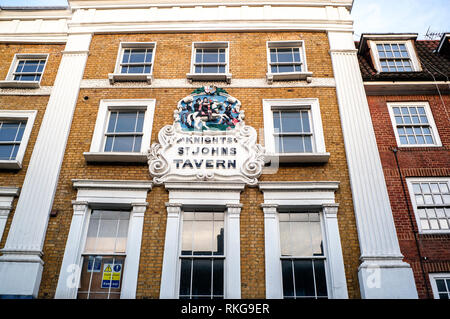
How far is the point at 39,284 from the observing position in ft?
27.2

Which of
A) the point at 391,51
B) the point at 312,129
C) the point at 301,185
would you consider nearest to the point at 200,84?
the point at 312,129

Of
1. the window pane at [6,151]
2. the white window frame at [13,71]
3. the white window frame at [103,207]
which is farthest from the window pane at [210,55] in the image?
the window pane at [6,151]

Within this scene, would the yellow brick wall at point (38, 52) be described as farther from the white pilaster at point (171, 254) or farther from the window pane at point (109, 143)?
the white pilaster at point (171, 254)

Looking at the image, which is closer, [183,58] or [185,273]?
[185,273]

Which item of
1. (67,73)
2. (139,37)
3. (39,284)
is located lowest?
(39,284)

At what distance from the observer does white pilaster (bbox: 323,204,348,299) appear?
8.09 m

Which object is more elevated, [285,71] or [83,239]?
[285,71]

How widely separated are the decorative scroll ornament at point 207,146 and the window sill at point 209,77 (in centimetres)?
53

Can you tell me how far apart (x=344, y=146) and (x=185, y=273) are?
5.32m

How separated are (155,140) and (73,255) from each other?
141 inches

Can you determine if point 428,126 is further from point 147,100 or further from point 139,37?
point 139,37

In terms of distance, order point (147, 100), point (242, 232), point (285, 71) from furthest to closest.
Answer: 1. point (285, 71)
2. point (147, 100)
3. point (242, 232)

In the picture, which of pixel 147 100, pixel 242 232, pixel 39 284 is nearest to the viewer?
pixel 39 284


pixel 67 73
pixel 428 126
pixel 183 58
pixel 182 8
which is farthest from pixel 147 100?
pixel 428 126
